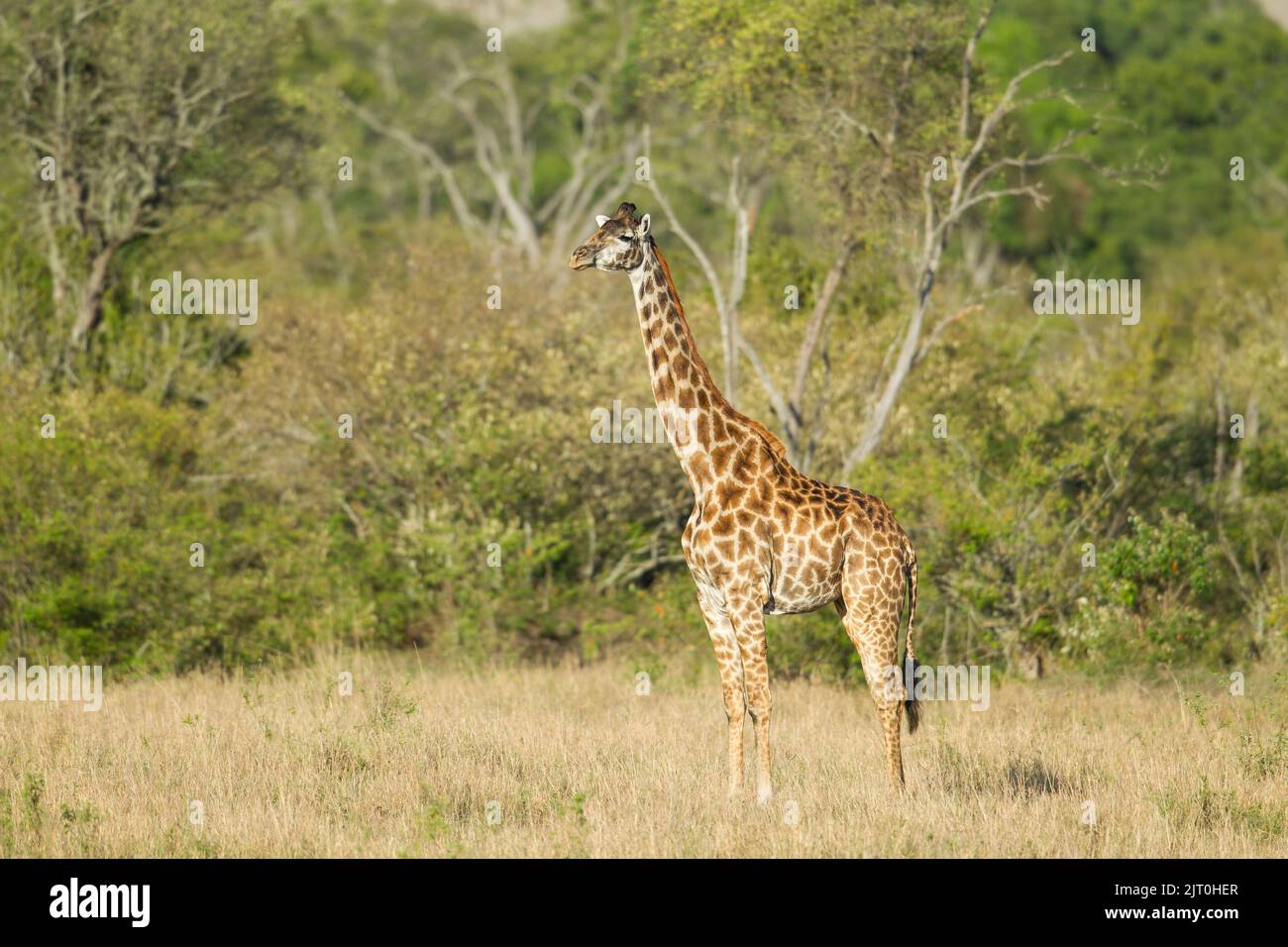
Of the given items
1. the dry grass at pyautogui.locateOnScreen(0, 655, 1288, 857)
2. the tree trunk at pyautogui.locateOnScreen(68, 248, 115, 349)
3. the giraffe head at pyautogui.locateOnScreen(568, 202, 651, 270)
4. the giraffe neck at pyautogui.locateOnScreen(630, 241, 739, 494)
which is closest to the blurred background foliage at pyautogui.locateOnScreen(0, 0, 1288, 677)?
the tree trunk at pyautogui.locateOnScreen(68, 248, 115, 349)

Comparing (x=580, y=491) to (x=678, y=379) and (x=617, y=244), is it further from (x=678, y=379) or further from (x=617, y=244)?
(x=617, y=244)

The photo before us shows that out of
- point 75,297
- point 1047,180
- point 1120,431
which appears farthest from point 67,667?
point 1047,180

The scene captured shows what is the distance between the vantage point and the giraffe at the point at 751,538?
36.8 feet

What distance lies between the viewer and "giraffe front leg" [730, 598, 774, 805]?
11172 millimetres

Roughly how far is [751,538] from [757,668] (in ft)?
2.95

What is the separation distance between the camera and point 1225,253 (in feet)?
156

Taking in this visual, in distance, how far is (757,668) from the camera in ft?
36.8

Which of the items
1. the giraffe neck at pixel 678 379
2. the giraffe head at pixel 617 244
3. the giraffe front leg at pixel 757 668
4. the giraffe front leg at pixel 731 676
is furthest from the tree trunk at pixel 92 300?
the giraffe front leg at pixel 757 668

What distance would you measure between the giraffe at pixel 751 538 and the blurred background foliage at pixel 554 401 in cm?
599

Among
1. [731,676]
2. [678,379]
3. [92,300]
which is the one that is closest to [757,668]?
[731,676]

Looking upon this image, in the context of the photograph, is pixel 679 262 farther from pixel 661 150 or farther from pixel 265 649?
pixel 661 150

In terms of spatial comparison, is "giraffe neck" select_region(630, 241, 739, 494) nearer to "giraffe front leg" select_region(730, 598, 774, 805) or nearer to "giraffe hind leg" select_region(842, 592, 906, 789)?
"giraffe front leg" select_region(730, 598, 774, 805)

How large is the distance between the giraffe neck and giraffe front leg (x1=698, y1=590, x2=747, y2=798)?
923 millimetres
